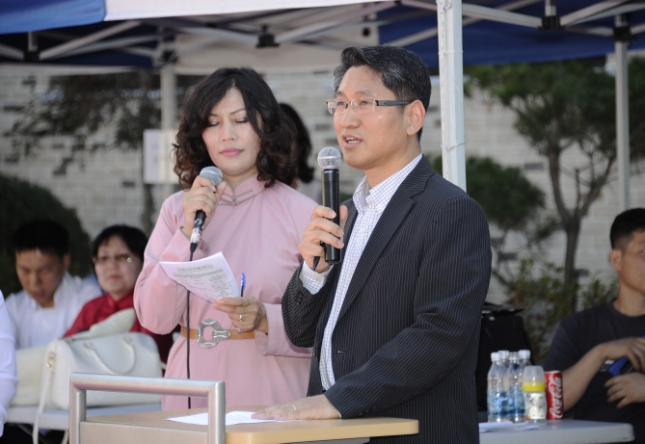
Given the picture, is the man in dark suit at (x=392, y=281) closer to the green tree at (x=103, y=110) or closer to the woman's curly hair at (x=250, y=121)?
the woman's curly hair at (x=250, y=121)

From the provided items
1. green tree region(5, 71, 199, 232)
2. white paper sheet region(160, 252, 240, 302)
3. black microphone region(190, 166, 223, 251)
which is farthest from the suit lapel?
green tree region(5, 71, 199, 232)

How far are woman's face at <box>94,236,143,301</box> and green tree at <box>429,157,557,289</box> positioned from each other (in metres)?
Result: 3.75

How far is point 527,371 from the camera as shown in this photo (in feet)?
12.8

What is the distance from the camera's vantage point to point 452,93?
11.1 feet

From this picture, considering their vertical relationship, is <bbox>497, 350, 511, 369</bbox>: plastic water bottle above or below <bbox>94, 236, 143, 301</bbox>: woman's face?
below

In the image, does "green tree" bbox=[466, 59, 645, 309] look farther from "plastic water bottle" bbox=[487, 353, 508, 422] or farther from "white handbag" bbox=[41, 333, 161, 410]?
"white handbag" bbox=[41, 333, 161, 410]

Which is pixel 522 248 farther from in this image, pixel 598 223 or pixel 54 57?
pixel 54 57

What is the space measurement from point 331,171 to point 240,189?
961 millimetres

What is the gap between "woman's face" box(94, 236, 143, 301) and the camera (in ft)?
18.1

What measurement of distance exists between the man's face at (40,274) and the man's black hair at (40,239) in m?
0.04

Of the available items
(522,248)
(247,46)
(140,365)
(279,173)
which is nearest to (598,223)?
(522,248)

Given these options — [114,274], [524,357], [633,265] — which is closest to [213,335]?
[524,357]

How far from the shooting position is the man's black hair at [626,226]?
4.64 m

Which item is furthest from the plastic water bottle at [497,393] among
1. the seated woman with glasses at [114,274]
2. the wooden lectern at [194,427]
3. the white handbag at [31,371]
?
the seated woman with glasses at [114,274]
